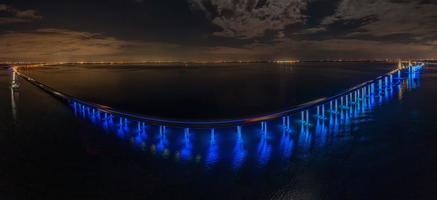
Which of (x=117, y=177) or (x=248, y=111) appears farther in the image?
(x=248, y=111)

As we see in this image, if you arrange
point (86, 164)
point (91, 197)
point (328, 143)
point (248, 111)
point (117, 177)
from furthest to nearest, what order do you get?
point (248, 111) < point (328, 143) < point (86, 164) < point (117, 177) < point (91, 197)

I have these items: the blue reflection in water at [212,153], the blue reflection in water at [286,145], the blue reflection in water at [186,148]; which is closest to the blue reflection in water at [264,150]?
the blue reflection in water at [286,145]

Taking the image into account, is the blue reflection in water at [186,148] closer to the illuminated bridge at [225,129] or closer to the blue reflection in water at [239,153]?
the illuminated bridge at [225,129]

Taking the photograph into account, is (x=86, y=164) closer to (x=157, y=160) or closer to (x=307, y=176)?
(x=157, y=160)

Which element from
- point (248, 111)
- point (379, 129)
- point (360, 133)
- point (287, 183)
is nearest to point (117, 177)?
point (287, 183)

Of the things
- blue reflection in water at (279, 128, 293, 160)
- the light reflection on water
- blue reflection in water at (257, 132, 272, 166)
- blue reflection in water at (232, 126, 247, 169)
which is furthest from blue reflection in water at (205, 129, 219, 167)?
blue reflection in water at (279, 128, 293, 160)

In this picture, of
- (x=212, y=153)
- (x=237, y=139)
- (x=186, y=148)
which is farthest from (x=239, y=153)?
(x=186, y=148)

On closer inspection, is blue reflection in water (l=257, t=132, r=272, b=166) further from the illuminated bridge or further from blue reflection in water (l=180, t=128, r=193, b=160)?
blue reflection in water (l=180, t=128, r=193, b=160)
